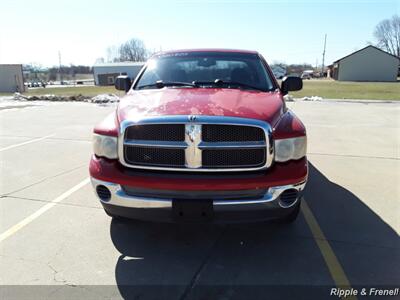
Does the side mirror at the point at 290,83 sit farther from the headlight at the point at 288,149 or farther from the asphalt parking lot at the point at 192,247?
the headlight at the point at 288,149

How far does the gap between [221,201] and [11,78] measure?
3640 centimetres

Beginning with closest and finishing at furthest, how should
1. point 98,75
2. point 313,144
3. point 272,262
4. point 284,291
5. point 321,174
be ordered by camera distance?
point 284,291 < point 272,262 < point 321,174 < point 313,144 < point 98,75

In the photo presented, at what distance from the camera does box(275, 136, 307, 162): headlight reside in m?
2.91

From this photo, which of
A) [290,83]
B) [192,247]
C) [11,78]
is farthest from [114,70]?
[192,247]

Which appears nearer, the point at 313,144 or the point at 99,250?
the point at 99,250

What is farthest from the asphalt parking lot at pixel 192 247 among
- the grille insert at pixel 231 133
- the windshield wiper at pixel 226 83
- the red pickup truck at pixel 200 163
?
the windshield wiper at pixel 226 83

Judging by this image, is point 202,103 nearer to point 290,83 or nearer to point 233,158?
point 233,158

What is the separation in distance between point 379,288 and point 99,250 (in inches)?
98.1

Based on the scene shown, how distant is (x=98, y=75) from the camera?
64.0m

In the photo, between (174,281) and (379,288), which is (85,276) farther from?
(379,288)

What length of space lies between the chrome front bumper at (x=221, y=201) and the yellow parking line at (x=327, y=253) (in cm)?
67

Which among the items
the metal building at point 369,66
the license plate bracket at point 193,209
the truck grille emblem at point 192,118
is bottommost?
the license plate bracket at point 193,209

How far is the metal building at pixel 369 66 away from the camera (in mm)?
57000

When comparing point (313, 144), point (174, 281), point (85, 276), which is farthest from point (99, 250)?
point (313, 144)
